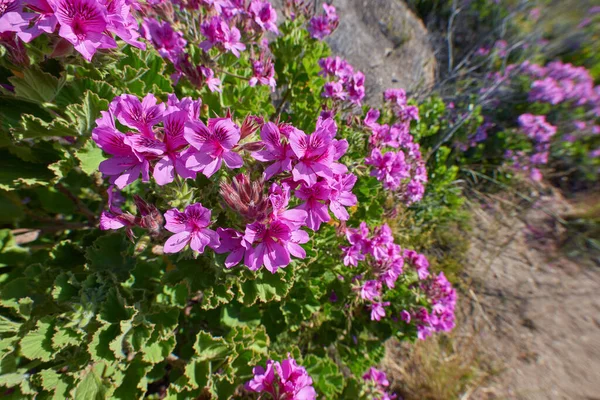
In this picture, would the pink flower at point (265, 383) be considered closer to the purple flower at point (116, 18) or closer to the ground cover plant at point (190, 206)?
the ground cover plant at point (190, 206)

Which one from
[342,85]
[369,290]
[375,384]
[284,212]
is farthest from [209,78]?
[375,384]

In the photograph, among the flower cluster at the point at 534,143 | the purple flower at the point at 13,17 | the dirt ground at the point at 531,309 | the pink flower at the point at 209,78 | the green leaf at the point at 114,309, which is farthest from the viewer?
the flower cluster at the point at 534,143

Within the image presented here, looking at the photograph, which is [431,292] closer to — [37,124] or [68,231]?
[37,124]

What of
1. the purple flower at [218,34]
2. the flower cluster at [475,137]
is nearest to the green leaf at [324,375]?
the purple flower at [218,34]

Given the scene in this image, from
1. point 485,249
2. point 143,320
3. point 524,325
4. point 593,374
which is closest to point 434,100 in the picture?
point 485,249

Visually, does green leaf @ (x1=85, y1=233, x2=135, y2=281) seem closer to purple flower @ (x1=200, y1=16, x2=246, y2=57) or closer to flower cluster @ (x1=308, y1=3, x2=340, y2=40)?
purple flower @ (x1=200, y1=16, x2=246, y2=57)

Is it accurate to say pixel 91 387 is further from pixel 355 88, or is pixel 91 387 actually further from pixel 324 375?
pixel 355 88

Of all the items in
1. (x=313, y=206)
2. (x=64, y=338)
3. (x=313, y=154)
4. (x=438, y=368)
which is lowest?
(x=438, y=368)

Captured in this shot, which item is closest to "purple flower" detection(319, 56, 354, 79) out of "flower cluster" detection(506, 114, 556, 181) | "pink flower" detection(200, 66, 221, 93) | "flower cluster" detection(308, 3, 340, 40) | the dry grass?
"flower cluster" detection(308, 3, 340, 40)
